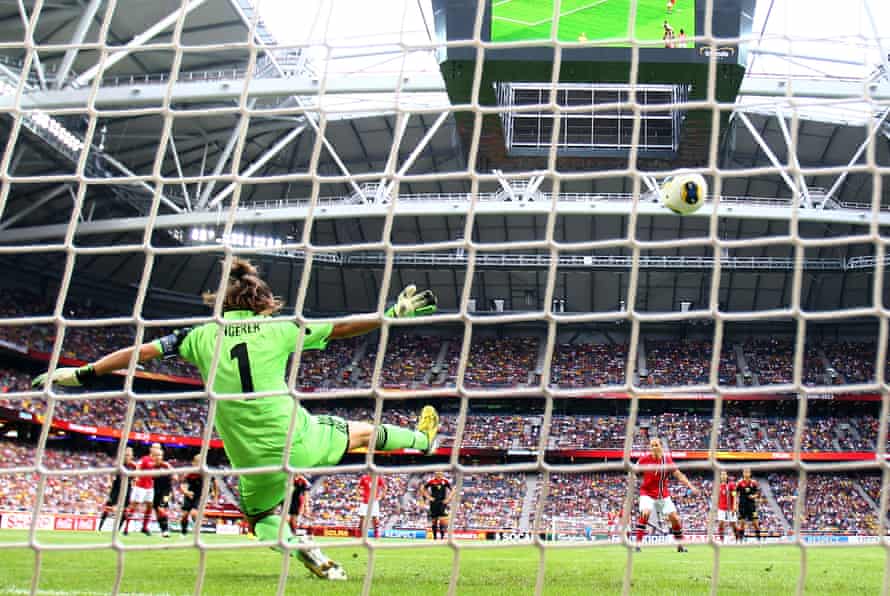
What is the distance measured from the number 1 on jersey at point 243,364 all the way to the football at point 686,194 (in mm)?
3029

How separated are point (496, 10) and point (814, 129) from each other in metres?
18.0

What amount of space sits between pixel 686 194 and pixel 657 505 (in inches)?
245

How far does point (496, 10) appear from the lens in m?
15.7

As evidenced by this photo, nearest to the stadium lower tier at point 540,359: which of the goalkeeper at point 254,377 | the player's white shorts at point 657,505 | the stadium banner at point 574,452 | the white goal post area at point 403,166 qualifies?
the white goal post area at point 403,166

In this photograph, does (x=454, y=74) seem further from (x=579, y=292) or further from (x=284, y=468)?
(x=579, y=292)

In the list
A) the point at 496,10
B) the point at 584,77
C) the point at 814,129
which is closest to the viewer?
the point at 496,10

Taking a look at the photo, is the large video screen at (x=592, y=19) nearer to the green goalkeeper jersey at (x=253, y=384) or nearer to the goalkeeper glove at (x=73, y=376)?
the green goalkeeper jersey at (x=253, y=384)

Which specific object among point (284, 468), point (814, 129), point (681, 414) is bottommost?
point (681, 414)

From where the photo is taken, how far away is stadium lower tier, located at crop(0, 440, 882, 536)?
27.1m

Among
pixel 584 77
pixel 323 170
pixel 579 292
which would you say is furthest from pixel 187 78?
pixel 579 292

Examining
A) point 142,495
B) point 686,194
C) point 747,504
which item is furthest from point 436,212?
→ point 686,194

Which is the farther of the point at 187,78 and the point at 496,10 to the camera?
the point at 187,78

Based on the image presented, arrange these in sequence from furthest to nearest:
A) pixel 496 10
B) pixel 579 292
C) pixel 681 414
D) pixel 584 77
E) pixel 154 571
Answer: pixel 579 292
pixel 681 414
pixel 584 77
pixel 496 10
pixel 154 571

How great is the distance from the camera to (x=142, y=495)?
15430 millimetres
